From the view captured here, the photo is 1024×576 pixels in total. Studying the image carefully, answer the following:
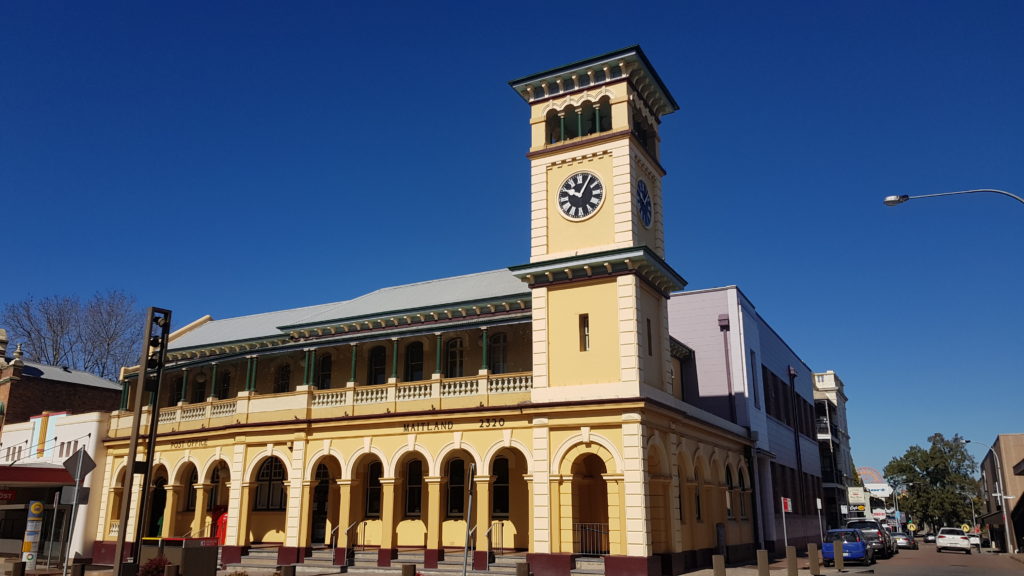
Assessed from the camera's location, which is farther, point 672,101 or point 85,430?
point 85,430

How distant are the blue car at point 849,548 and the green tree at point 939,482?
6026cm

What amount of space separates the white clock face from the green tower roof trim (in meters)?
3.33

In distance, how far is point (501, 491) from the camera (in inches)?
1083

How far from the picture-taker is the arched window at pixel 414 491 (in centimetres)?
2884

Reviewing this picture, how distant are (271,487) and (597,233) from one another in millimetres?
17503

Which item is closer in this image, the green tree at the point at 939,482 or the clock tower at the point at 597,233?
the clock tower at the point at 597,233

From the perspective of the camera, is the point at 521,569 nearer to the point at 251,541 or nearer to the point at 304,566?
the point at 304,566

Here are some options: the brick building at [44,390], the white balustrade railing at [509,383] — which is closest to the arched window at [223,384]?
the brick building at [44,390]

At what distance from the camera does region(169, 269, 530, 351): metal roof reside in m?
29.3

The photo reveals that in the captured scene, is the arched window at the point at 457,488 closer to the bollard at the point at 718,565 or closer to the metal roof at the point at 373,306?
the metal roof at the point at 373,306

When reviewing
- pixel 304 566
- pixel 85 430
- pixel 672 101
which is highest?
pixel 672 101

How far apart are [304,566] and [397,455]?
493 cm

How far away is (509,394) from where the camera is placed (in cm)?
2578

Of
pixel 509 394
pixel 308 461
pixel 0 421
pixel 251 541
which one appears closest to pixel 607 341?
pixel 509 394
